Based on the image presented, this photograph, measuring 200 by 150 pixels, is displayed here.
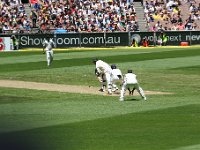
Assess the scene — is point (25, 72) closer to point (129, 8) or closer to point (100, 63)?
point (100, 63)

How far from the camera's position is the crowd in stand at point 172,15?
71125 millimetres

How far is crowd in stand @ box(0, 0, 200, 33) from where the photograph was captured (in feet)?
219

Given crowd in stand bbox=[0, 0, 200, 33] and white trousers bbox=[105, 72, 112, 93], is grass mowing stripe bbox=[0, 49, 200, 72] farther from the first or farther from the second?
crowd in stand bbox=[0, 0, 200, 33]

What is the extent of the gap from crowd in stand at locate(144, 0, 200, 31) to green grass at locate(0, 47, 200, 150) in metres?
25.6

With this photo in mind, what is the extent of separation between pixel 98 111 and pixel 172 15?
52930mm

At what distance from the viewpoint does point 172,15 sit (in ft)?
238

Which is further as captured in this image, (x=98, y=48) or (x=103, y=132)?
(x=98, y=48)

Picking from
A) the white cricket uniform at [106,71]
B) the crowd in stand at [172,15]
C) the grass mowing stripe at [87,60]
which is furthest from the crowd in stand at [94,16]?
the white cricket uniform at [106,71]

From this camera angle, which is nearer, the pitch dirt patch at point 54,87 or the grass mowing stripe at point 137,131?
the grass mowing stripe at point 137,131

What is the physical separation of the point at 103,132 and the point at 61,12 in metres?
53.2

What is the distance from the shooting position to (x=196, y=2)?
75.4m

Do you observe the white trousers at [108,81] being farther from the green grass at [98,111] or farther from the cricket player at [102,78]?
the green grass at [98,111]

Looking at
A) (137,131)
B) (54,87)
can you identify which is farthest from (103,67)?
(137,131)

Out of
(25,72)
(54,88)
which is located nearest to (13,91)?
(54,88)
